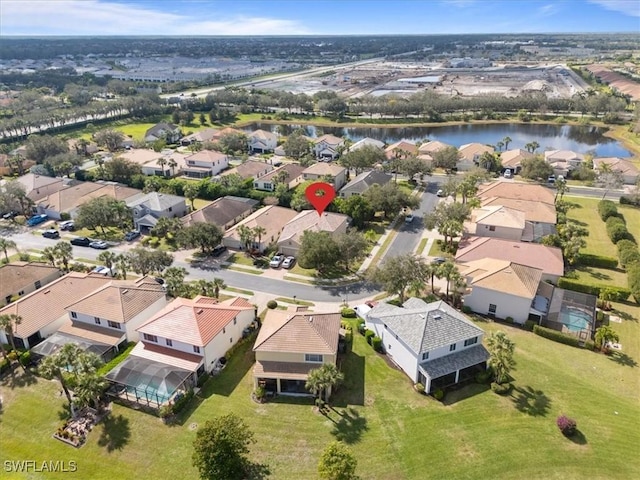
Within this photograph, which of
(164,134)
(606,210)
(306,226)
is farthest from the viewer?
(164,134)

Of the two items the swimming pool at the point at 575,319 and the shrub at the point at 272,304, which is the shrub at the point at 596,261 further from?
the shrub at the point at 272,304

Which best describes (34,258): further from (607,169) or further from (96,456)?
(607,169)

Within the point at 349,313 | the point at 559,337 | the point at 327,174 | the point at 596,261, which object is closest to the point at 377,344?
the point at 349,313

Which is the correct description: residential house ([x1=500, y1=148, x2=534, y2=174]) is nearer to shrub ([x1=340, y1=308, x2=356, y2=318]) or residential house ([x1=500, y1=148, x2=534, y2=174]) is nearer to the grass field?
the grass field

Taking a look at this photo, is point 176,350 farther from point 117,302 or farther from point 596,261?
point 596,261

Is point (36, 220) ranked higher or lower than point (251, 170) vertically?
lower

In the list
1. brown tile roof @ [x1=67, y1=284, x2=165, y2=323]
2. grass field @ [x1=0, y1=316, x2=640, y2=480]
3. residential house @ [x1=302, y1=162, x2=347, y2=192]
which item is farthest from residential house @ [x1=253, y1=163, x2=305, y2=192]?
grass field @ [x1=0, y1=316, x2=640, y2=480]
